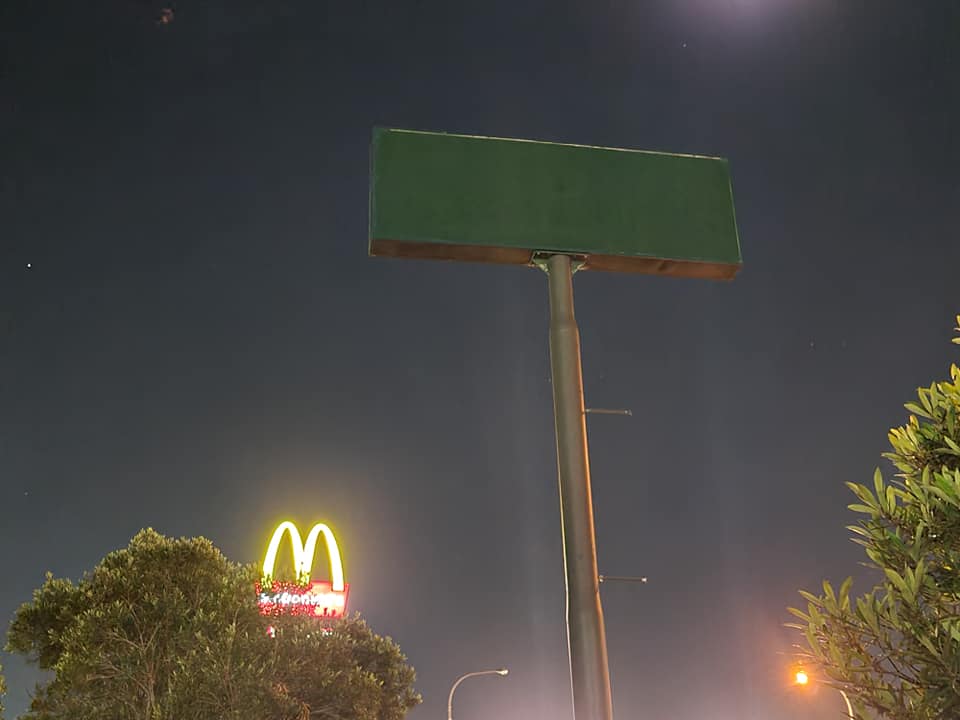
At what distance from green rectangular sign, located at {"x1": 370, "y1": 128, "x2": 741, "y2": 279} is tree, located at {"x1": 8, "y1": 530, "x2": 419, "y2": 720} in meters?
10.8

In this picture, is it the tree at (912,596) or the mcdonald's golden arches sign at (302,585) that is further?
the mcdonald's golden arches sign at (302,585)

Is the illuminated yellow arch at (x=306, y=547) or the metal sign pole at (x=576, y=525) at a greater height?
the illuminated yellow arch at (x=306, y=547)

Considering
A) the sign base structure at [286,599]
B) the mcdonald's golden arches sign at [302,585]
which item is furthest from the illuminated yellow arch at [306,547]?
the sign base structure at [286,599]

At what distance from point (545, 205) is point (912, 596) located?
6011 mm

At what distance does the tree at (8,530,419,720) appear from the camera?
54.9ft

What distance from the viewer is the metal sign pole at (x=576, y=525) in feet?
25.1

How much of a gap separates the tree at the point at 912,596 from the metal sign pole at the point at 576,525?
2.38 m

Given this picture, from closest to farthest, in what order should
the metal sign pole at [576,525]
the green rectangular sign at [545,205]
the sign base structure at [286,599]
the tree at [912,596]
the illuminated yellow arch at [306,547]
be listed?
the tree at [912,596] → the metal sign pole at [576,525] → the green rectangular sign at [545,205] → the sign base structure at [286,599] → the illuminated yellow arch at [306,547]

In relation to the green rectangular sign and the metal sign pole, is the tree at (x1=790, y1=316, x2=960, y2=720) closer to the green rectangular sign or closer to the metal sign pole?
the metal sign pole

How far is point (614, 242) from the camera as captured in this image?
32.4 feet

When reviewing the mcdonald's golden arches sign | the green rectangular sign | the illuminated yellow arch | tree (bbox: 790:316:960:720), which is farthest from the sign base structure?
the illuminated yellow arch

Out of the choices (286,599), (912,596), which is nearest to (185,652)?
(286,599)

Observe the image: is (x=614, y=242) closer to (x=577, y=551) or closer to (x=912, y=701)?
(x=577, y=551)

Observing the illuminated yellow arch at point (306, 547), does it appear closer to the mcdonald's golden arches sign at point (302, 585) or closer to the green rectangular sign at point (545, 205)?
the mcdonald's golden arches sign at point (302, 585)
